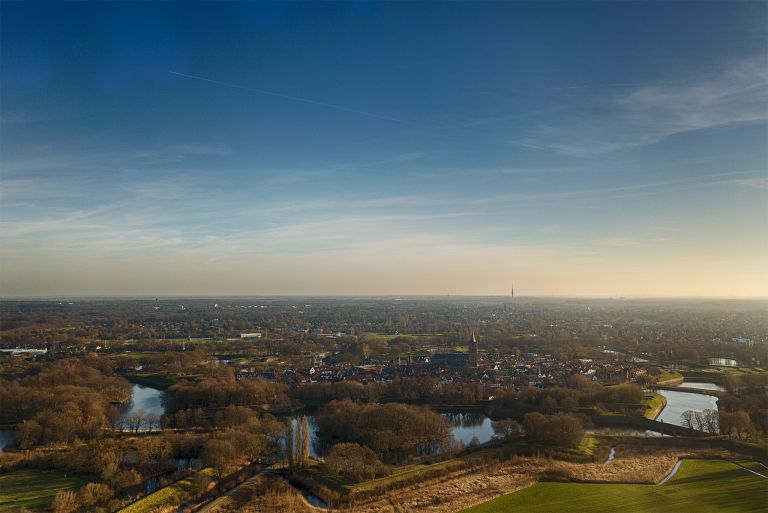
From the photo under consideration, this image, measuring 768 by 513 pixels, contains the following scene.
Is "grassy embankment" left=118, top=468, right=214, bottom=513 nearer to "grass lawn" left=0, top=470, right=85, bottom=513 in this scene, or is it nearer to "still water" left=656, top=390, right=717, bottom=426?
"grass lawn" left=0, top=470, right=85, bottom=513

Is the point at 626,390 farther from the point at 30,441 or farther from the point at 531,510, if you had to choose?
the point at 30,441

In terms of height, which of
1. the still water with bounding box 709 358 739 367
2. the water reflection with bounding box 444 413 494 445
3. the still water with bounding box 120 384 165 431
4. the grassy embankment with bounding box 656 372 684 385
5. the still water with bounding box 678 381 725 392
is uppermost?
the still water with bounding box 709 358 739 367

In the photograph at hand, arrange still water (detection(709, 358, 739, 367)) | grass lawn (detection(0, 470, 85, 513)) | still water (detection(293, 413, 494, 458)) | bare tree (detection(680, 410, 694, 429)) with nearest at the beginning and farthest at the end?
grass lawn (detection(0, 470, 85, 513)) → still water (detection(293, 413, 494, 458)) → bare tree (detection(680, 410, 694, 429)) → still water (detection(709, 358, 739, 367))

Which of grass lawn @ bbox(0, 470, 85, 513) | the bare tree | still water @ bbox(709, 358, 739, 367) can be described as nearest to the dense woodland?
the bare tree

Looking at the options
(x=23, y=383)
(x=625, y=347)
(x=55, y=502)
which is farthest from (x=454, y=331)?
(x=55, y=502)

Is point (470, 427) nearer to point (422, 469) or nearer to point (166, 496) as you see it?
point (422, 469)

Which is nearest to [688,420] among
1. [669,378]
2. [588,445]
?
[588,445]

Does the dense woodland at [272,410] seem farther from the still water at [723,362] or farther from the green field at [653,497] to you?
the green field at [653,497]
